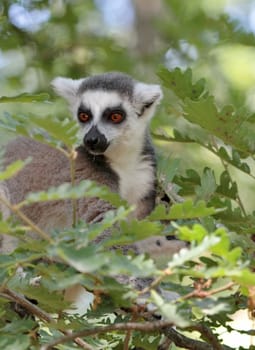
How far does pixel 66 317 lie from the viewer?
2221mm

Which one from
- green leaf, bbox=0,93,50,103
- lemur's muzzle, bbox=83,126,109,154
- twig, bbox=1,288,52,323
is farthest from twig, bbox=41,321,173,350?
lemur's muzzle, bbox=83,126,109,154

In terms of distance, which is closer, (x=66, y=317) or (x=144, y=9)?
(x=66, y=317)

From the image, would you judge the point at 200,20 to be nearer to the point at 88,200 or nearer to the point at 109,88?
the point at 109,88

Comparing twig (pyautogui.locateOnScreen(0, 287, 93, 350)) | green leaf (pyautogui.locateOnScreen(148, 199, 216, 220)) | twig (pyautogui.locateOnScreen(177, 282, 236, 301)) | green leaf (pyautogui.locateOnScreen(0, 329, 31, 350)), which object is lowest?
twig (pyautogui.locateOnScreen(0, 287, 93, 350))

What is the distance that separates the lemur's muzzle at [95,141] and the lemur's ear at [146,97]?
0.53 meters

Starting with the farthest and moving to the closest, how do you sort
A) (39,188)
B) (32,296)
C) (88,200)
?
(39,188) < (88,200) < (32,296)

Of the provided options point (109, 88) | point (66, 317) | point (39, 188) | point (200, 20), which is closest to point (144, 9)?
point (200, 20)

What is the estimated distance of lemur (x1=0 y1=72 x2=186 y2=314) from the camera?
3.85 meters

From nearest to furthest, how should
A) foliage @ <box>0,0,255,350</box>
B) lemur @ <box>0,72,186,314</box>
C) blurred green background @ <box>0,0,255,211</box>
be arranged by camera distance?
foliage @ <box>0,0,255,350</box> → lemur @ <box>0,72,186,314</box> → blurred green background @ <box>0,0,255,211</box>

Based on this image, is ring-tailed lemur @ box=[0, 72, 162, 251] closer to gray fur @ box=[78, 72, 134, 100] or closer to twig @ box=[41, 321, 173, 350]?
gray fur @ box=[78, 72, 134, 100]

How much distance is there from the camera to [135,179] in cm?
421

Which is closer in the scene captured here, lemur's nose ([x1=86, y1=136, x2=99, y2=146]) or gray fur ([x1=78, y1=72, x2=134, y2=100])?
lemur's nose ([x1=86, y1=136, x2=99, y2=146])

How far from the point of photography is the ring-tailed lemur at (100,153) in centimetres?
387

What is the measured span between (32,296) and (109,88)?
2437 mm
